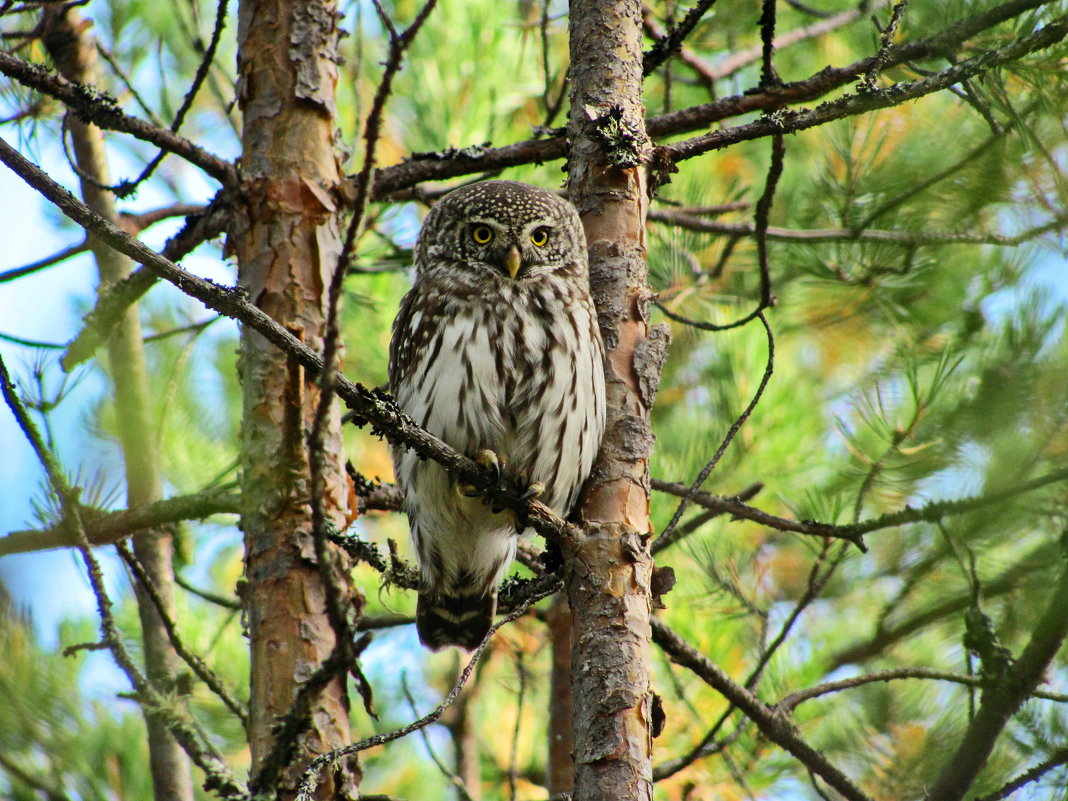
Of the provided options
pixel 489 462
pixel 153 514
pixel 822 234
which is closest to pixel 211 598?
pixel 153 514

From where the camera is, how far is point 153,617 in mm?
3301

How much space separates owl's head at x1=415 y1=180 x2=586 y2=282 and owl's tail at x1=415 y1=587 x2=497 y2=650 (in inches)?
41.2

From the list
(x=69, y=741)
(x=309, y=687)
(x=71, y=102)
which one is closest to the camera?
(x=309, y=687)

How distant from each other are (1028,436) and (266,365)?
186 centimetres

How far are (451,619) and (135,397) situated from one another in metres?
1.21

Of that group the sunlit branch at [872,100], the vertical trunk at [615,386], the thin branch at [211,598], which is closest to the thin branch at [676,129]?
the sunlit branch at [872,100]

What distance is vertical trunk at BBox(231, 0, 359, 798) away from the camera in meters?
2.67

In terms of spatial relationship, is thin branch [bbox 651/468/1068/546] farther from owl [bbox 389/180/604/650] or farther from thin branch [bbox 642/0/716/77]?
thin branch [bbox 642/0/716/77]

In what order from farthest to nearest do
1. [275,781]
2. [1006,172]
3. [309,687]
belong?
1. [1006,172]
2. [275,781]
3. [309,687]

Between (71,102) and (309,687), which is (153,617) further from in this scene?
(309,687)

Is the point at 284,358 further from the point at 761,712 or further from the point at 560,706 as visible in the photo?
the point at 560,706

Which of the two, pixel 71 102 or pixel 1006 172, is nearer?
pixel 1006 172

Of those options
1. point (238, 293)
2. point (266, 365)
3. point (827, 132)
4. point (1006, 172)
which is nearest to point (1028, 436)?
point (1006, 172)

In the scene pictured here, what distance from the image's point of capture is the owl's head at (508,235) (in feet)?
10.7
